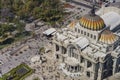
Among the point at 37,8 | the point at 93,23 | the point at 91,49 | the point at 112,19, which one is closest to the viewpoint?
the point at 91,49

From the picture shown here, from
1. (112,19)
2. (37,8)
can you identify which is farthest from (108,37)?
(37,8)

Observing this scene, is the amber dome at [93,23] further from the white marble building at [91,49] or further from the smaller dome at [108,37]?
the smaller dome at [108,37]

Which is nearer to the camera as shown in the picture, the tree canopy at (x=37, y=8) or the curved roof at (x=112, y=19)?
the curved roof at (x=112, y=19)

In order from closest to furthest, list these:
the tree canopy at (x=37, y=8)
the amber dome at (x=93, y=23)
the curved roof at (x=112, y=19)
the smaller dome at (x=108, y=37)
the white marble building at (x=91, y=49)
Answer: the white marble building at (x=91, y=49) < the smaller dome at (x=108, y=37) < the amber dome at (x=93, y=23) < the curved roof at (x=112, y=19) < the tree canopy at (x=37, y=8)


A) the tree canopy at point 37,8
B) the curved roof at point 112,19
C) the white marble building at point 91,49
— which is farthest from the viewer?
the tree canopy at point 37,8

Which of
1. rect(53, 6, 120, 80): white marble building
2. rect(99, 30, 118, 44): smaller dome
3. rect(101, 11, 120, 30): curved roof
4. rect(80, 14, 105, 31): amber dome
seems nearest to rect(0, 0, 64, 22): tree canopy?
rect(53, 6, 120, 80): white marble building

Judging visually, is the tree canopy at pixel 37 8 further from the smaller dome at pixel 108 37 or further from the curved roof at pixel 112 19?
the smaller dome at pixel 108 37

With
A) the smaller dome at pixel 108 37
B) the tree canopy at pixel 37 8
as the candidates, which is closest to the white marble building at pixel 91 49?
the smaller dome at pixel 108 37

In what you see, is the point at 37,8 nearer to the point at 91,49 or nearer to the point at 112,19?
the point at 112,19

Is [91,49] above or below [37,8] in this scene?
below

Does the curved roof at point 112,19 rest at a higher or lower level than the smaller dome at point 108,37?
higher
